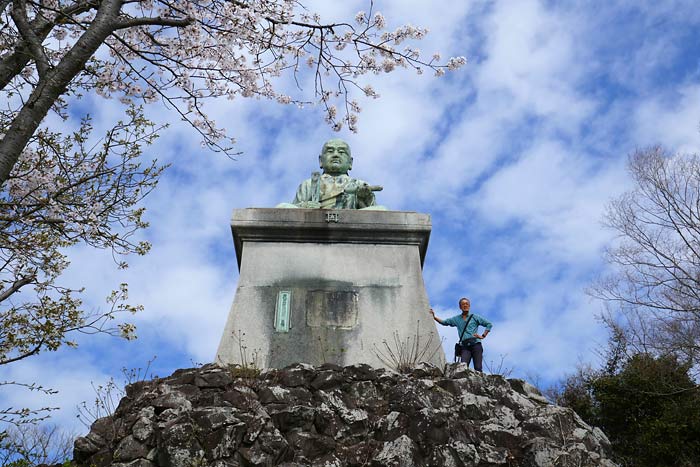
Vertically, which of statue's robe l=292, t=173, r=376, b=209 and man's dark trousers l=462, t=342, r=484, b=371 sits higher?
statue's robe l=292, t=173, r=376, b=209

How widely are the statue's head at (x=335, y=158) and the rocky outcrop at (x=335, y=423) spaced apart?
3.29 m

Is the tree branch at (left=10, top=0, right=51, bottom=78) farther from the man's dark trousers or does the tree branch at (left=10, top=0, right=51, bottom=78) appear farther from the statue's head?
the man's dark trousers

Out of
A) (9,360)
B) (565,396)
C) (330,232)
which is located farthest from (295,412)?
(565,396)

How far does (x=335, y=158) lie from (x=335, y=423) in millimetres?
4149

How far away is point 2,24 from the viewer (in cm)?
603

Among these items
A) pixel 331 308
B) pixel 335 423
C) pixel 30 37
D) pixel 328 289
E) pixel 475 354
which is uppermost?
pixel 30 37

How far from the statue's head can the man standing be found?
2540 millimetres

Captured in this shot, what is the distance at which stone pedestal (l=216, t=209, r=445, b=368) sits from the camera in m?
7.32

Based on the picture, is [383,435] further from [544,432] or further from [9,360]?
[9,360]

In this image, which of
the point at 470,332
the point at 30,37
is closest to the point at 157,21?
the point at 30,37

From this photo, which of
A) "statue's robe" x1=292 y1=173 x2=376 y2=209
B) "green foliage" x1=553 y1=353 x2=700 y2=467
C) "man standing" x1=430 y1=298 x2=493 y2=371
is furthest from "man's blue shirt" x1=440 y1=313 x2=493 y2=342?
"green foliage" x1=553 y1=353 x2=700 y2=467

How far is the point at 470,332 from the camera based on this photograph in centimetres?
772

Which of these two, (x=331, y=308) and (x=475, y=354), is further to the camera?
(x=475, y=354)

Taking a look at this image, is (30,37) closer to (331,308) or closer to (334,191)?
(331,308)
